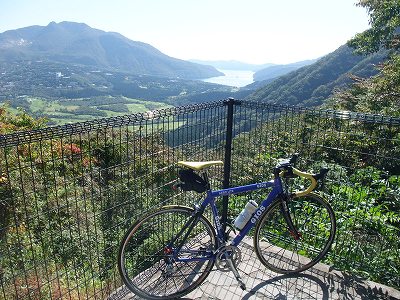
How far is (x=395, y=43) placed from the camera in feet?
46.0

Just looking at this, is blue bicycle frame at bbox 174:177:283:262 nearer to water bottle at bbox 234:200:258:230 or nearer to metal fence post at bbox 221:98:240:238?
water bottle at bbox 234:200:258:230

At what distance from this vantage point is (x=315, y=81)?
69625mm

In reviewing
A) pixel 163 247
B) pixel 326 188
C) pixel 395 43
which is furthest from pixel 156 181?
pixel 395 43

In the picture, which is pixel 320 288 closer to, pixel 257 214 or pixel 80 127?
pixel 257 214

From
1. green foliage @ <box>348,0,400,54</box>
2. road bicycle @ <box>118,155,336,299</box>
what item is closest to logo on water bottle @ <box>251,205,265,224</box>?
road bicycle @ <box>118,155,336,299</box>

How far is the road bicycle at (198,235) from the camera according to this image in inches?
118

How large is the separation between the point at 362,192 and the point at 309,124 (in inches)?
36.7

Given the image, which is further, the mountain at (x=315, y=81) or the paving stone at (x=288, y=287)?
the mountain at (x=315, y=81)

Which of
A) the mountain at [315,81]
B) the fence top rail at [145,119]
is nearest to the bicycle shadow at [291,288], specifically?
the fence top rail at [145,119]

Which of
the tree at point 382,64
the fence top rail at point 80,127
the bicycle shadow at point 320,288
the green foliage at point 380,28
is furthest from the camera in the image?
the green foliage at point 380,28

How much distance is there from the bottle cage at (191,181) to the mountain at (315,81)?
2274 inches

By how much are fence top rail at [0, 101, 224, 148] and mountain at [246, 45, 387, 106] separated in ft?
189

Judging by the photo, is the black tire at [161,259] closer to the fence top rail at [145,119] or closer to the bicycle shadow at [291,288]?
the bicycle shadow at [291,288]

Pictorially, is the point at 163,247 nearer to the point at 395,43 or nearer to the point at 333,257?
the point at 333,257
